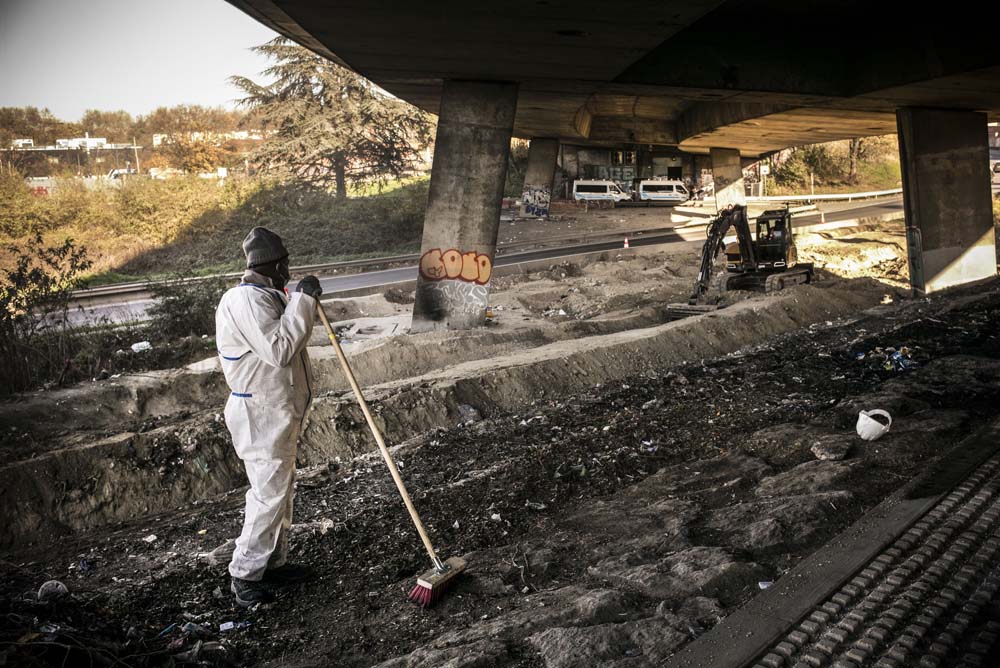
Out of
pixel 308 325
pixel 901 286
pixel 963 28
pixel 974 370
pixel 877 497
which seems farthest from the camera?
pixel 901 286

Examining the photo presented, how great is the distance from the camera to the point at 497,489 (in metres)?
7.30

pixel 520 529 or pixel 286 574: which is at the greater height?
pixel 286 574

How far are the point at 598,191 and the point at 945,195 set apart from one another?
26927 mm

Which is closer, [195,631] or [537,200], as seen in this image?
[195,631]

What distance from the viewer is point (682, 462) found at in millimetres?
7902

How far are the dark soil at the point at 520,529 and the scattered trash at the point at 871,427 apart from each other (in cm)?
12

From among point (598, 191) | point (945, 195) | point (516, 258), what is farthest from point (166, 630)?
point (598, 191)

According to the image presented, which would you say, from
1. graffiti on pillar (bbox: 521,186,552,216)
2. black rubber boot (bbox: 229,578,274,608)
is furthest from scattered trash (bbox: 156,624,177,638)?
graffiti on pillar (bbox: 521,186,552,216)

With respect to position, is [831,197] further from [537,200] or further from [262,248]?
[262,248]

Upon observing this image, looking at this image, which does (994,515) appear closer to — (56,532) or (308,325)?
(308,325)

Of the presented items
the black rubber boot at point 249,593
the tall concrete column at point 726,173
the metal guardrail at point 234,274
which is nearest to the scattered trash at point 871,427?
the black rubber boot at point 249,593

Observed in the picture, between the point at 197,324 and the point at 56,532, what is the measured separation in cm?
924

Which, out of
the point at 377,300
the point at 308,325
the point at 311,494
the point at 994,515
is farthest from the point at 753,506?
the point at 377,300

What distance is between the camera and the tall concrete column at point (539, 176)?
39.1 metres
